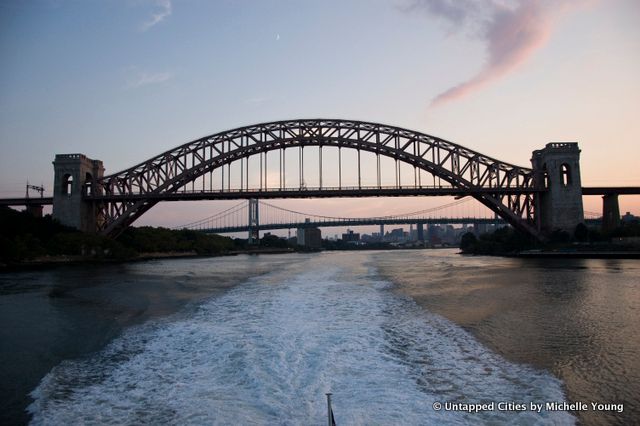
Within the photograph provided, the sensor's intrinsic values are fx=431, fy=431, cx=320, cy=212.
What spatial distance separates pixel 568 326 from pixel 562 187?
133 feet

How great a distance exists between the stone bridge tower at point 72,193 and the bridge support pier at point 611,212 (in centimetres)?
5582

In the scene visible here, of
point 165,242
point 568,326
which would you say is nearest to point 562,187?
point 568,326

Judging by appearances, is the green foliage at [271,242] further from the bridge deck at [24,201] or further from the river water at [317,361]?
the river water at [317,361]

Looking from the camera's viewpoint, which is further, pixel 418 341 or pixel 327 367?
pixel 418 341

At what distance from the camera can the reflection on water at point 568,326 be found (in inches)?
226

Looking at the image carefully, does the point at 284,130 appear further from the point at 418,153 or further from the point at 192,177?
the point at 418,153

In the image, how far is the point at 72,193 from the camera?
47219 mm

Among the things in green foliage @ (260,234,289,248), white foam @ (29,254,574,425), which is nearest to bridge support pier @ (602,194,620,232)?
white foam @ (29,254,574,425)

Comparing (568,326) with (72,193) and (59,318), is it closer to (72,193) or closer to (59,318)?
(59,318)

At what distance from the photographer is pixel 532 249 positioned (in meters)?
45.3

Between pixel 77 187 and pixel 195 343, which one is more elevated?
pixel 77 187

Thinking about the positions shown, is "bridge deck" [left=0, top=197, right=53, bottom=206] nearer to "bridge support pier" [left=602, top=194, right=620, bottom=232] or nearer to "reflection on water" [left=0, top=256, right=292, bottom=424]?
"reflection on water" [left=0, top=256, right=292, bottom=424]

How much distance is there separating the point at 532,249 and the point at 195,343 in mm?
44673

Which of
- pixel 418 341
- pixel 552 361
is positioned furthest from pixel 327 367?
pixel 552 361
